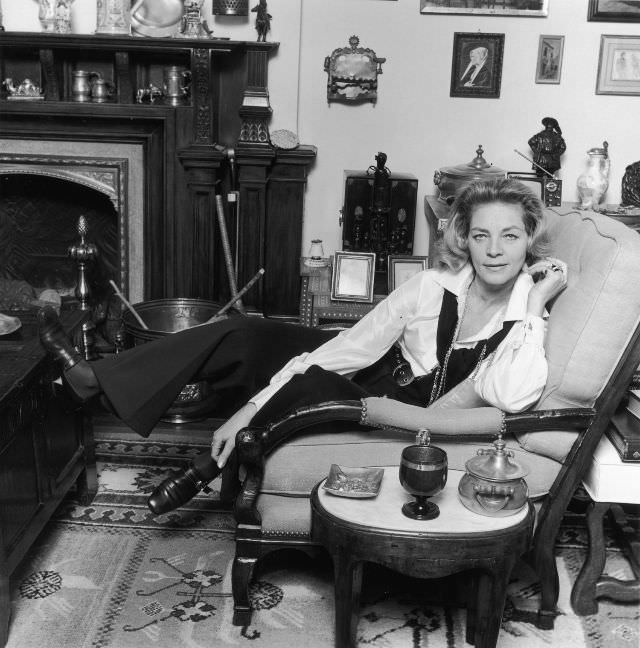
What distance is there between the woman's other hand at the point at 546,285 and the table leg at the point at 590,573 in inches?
23.4

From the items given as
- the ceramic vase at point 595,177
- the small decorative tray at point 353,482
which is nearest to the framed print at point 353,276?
the ceramic vase at point 595,177

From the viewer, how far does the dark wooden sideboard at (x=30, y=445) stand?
240 cm

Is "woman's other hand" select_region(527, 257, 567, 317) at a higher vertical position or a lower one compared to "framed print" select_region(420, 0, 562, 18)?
lower

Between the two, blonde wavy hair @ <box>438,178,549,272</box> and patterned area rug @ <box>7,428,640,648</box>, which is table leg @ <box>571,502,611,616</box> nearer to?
patterned area rug @ <box>7,428,640,648</box>

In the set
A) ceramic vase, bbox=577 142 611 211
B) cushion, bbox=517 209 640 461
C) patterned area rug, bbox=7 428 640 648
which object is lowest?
patterned area rug, bbox=7 428 640 648

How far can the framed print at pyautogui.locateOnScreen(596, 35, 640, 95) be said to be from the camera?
4.48 meters

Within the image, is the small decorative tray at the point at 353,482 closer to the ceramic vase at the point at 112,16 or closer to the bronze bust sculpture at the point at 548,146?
the bronze bust sculpture at the point at 548,146

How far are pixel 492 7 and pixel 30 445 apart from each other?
3.15 m

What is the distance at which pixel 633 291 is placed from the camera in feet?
7.87

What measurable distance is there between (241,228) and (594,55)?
1988 mm

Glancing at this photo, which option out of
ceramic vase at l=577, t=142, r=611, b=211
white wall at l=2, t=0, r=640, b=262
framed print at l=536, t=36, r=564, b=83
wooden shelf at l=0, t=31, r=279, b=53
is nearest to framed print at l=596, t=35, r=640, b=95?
white wall at l=2, t=0, r=640, b=262

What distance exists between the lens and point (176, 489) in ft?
8.64

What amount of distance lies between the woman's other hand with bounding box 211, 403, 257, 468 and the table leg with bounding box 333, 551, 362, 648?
48 centimetres

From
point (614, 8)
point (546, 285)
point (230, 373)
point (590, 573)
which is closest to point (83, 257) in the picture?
point (230, 373)
